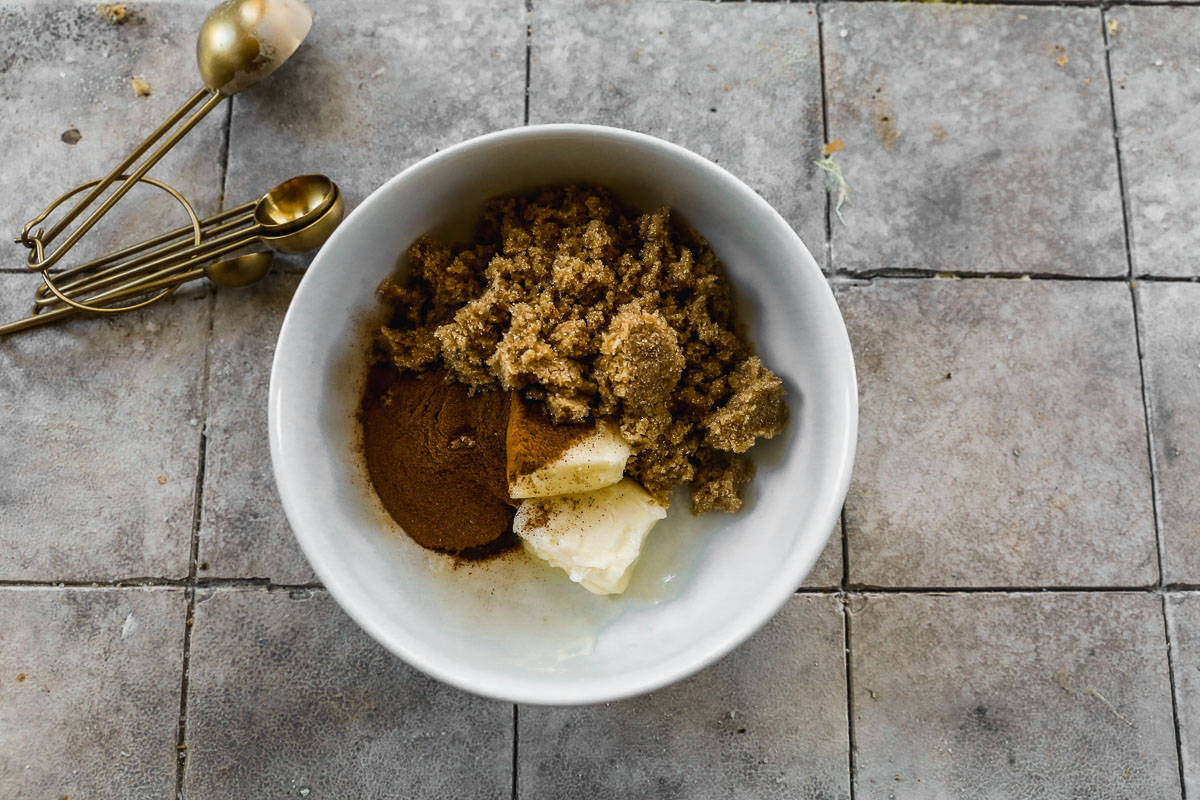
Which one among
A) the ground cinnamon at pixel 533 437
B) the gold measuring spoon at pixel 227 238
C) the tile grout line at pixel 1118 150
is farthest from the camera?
the tile grout line at pixel 1118 150

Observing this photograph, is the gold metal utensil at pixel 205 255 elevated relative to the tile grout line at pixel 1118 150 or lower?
elevated

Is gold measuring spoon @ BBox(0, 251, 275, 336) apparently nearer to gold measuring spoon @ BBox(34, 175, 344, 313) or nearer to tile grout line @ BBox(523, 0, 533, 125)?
gold measuring spoon @ BBox(34, 175, 344, 313)

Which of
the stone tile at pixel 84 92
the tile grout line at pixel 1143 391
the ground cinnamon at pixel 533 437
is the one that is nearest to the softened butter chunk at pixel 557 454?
the ground cinnamon at pixel 533 437

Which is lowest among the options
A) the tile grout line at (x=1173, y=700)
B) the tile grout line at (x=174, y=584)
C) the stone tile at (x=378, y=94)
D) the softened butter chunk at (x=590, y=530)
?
the tile grout line at (x=1173, y=700)

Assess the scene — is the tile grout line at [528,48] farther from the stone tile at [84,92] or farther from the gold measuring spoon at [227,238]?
the stone tile at [84,92]

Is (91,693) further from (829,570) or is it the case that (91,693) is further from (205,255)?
(829,570)

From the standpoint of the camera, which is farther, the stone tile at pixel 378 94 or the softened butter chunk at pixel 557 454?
the stone tile at pixel 378 94

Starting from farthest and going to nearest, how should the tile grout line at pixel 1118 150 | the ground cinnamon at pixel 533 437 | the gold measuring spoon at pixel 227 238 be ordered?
1. the tile grout line at pixel 1118 150
2. the gold measuring spoon at pixel 227 238
3. the ground cinnamon at pixel 533 437

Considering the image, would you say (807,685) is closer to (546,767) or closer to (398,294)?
(546,767)
